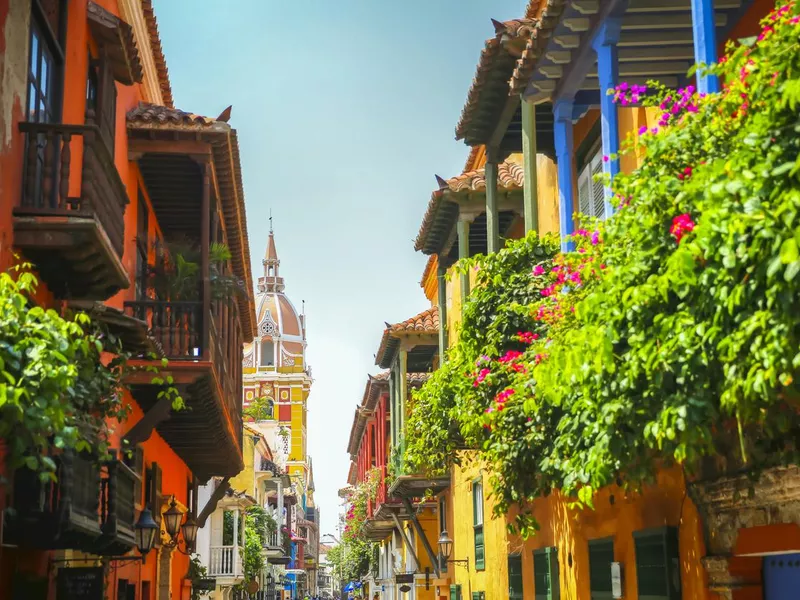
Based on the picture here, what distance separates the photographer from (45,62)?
10.3 metres

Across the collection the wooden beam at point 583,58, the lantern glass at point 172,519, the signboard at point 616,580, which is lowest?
the signboard at point 616,580

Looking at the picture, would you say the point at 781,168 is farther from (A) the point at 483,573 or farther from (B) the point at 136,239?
(A) the point at 483,573

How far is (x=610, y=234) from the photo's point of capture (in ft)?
22.9

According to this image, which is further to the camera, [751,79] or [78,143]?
[78,143]

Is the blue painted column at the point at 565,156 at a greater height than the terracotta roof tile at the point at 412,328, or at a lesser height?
lesser

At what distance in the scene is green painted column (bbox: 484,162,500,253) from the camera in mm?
16344

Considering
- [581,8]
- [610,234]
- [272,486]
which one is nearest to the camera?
[610,234]

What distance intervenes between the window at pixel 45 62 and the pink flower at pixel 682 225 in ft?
18.3

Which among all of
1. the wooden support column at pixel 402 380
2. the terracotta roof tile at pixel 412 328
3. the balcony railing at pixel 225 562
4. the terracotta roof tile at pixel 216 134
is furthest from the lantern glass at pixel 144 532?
the balcony railing at pixel 225 562

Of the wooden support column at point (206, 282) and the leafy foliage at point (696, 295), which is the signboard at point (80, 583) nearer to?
the wooden support column at point (206, 282)

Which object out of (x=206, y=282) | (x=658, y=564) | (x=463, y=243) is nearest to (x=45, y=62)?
(x=206, y=282)

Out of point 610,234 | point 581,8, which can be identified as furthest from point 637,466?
point 581,8

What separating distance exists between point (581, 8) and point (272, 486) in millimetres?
56886

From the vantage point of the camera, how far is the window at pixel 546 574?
14.8 m
